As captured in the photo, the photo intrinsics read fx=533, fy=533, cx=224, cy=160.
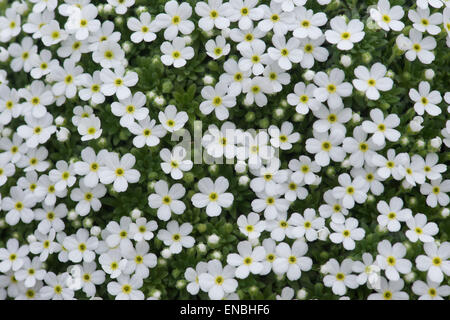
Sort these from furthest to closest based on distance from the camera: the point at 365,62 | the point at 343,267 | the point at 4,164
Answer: the point at 4,164, the point at 365,62, the point at 343,267

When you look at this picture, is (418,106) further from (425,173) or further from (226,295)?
(226,295)

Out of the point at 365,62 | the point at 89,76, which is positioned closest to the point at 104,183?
the point at 89,76

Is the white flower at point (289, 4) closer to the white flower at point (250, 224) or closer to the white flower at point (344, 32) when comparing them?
the white flower at point (344, 32)

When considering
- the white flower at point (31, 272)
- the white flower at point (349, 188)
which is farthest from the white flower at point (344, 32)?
the white flower at point (31, 272)

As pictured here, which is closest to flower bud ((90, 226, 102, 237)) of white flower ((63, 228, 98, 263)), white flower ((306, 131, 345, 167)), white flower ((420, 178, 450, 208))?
white flower ((63, 228, 98, 263))

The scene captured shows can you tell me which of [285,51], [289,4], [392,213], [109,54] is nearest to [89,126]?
[109,54]
